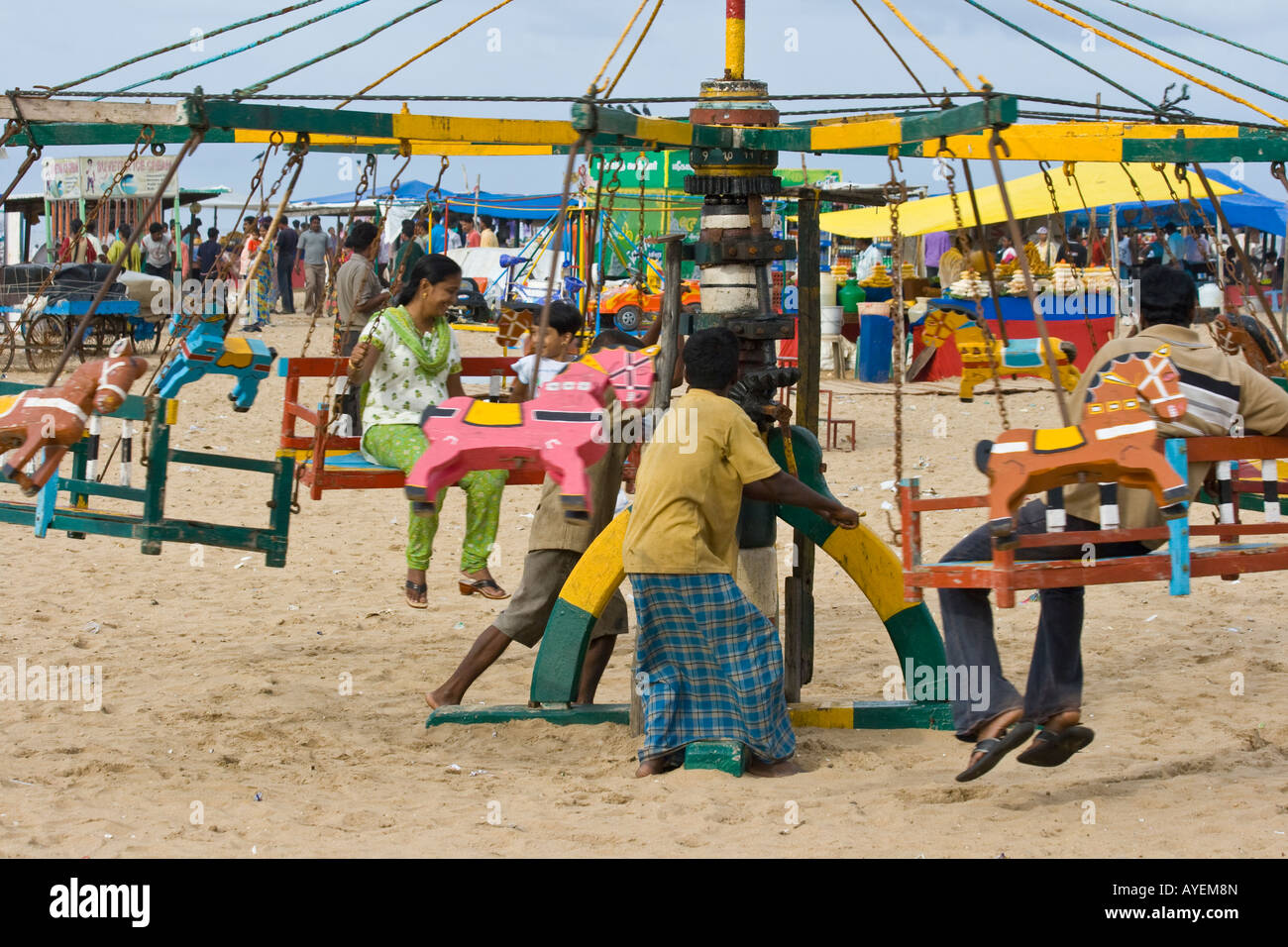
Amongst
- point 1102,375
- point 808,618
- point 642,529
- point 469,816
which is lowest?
point 469,816

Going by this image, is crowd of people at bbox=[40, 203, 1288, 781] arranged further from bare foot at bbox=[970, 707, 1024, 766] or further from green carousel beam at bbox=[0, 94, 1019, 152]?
green carousel beam at bbox=[0, 94, 1019, 152]

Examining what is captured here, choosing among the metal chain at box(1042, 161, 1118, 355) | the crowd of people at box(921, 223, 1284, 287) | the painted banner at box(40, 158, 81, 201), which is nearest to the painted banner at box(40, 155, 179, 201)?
the painted banner at box(40, 158, 81, 201)

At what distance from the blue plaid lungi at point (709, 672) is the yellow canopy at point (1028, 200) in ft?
35.0

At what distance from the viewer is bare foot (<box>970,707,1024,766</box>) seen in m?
4.65

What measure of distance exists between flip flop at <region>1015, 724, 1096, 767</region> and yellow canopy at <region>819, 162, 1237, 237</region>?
10.9 metres

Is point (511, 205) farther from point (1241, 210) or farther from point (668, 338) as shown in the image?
point (668, 338)

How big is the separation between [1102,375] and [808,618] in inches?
88.7

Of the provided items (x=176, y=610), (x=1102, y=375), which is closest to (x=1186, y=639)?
(x=1102, y=375)

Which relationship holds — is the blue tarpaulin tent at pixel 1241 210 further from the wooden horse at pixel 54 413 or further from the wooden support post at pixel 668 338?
the wooden horse at pixel 54 413

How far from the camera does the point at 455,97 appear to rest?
5.07m

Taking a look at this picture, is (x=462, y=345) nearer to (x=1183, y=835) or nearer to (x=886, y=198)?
(x=886, y=198)

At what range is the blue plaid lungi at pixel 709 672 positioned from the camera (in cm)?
522

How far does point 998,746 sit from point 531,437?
5.90 feet

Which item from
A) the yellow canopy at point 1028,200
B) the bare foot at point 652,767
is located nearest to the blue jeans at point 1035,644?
the bare foot at point 652,767
